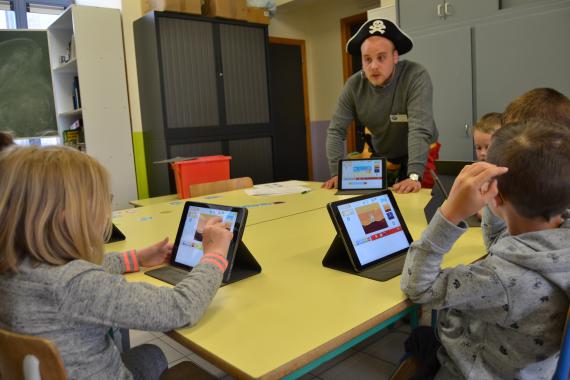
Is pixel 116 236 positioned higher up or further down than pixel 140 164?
Result: further down

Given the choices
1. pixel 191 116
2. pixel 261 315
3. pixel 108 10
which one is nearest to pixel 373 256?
pixel 261 315

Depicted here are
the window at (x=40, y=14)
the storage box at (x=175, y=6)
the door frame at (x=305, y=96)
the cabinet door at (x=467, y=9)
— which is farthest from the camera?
the door frame at (x=305, y=96)

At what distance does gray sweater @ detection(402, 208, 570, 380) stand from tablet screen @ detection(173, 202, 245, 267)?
515 mm

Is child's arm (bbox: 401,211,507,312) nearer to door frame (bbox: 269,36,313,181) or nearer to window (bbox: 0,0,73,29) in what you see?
door frame (bbox: 269,36,313,181)

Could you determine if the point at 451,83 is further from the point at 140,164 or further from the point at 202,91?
the point at 140,164

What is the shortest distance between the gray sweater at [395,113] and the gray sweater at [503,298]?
1.56m

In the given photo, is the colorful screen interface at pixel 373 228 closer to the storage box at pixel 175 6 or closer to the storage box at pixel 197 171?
the storage box at pixel 197 171

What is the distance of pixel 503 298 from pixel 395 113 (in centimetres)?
193

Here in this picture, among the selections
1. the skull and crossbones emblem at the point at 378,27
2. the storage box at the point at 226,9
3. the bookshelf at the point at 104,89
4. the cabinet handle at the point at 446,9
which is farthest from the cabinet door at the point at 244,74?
the skull and crossbones emblem at the point at 378,27

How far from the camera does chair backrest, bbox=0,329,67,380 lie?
82 centimetres

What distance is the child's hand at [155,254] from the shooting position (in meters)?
1.44

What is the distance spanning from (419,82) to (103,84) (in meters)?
3.35

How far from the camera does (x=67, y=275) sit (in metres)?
0.91

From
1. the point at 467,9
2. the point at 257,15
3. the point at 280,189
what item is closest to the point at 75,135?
the point at 257,15
